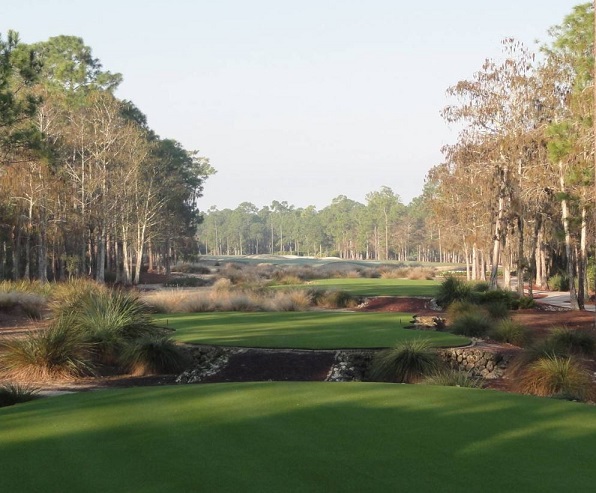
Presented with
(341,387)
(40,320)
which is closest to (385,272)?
(40,320)

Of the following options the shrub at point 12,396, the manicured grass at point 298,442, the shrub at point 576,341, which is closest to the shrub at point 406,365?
the shrub at point 576,341

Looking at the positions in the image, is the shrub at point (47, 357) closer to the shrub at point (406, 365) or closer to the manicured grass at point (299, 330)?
the manicured grass at point (299, 330)

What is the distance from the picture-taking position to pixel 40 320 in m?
27.3

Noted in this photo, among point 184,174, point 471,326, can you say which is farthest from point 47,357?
point 184,174

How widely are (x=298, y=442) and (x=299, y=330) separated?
14.9m

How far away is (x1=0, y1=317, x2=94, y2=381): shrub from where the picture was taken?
1633 cm

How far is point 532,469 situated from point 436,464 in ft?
2.84

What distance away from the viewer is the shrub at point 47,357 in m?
16.3

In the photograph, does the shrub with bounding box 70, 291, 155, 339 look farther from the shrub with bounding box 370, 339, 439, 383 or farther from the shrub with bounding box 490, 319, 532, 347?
the shrub with bounding box 490, 319, 532, 347

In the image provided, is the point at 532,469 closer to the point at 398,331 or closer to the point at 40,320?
the point at 398,331

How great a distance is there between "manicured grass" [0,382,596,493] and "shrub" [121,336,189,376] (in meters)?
5.71

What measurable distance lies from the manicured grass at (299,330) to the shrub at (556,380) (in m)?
4.95

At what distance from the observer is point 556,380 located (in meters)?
14.4

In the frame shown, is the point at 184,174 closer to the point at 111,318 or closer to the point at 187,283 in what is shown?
the point at 187,283
